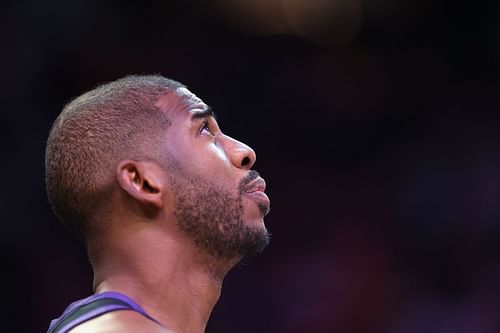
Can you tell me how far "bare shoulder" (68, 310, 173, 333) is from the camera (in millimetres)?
2170

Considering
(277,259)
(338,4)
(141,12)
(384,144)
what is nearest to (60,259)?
(277,259)

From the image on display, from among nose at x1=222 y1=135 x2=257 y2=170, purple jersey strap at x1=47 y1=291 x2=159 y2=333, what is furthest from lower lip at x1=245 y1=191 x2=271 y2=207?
purple jersey strap at x1=47 y1=291 x2=159 y2=333

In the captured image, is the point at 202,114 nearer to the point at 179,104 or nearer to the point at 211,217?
the point at 179,104

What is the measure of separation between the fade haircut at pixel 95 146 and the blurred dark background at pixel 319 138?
3464 mm

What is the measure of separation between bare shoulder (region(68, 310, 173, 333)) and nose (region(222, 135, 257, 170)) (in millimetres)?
633

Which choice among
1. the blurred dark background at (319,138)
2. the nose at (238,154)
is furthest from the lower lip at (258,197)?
the blurred dark background at (319,138)

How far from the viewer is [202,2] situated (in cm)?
712

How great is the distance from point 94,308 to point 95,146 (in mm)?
502

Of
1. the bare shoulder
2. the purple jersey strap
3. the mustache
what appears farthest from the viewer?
the mustache

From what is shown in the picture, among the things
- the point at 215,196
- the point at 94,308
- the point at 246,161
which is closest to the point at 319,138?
the point at 246,161

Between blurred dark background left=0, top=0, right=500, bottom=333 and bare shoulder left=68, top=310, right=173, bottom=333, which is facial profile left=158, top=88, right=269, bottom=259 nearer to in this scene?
bare shoulder left=68, top=310, right=173, bottom=333

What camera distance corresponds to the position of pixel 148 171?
2533 mm

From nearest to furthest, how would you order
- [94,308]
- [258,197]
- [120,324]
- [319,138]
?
[120,324] < [94,308] < [258,197] < [319,138]

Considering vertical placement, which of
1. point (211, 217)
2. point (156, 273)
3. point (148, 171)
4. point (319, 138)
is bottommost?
point (319, 138)
